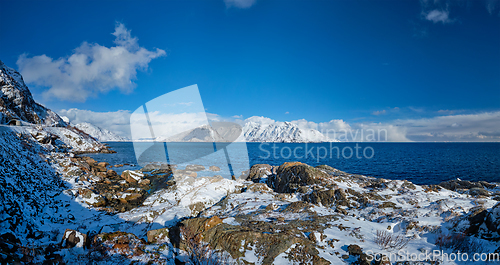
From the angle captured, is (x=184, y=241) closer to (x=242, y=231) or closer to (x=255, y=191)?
(x=242, y=231)

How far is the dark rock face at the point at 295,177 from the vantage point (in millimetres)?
17812

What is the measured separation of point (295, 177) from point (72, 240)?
16.5 m

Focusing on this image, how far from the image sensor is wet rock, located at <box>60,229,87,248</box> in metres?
6.87

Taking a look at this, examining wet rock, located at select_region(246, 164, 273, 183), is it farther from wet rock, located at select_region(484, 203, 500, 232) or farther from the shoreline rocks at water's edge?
wet rock, located at select_region(484, 203, 500, 232)

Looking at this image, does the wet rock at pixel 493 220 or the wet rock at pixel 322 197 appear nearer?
the wet rock at pixel 493 220

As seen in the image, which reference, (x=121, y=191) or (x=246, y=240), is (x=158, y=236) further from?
(x=121, y=191)

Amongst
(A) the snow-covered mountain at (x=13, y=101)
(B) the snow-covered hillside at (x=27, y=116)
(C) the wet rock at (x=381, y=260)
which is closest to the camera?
(C) the wet rock at (x=381, y=260)

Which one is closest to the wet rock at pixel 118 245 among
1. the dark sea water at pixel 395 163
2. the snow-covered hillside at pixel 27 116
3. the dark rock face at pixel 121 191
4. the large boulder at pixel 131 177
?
the dark rock face at pixel 121 191

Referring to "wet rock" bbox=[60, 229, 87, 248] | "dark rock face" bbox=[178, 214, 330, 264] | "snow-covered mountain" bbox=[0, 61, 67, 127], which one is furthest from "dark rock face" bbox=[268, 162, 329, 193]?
"snow-covered mountain" bbox=[0, 61, 67, 127]

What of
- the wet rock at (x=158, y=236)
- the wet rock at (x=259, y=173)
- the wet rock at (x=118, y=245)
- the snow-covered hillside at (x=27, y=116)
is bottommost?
the wet rock at (x=259, y=173)

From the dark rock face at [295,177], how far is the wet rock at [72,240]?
15.0 meters

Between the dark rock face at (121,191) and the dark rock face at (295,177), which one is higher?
the dark rock face at (295,177)

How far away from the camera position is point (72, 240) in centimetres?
694

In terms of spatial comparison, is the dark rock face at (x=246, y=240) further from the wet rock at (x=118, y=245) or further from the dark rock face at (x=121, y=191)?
the dark rock face at (x=121, y=191)
